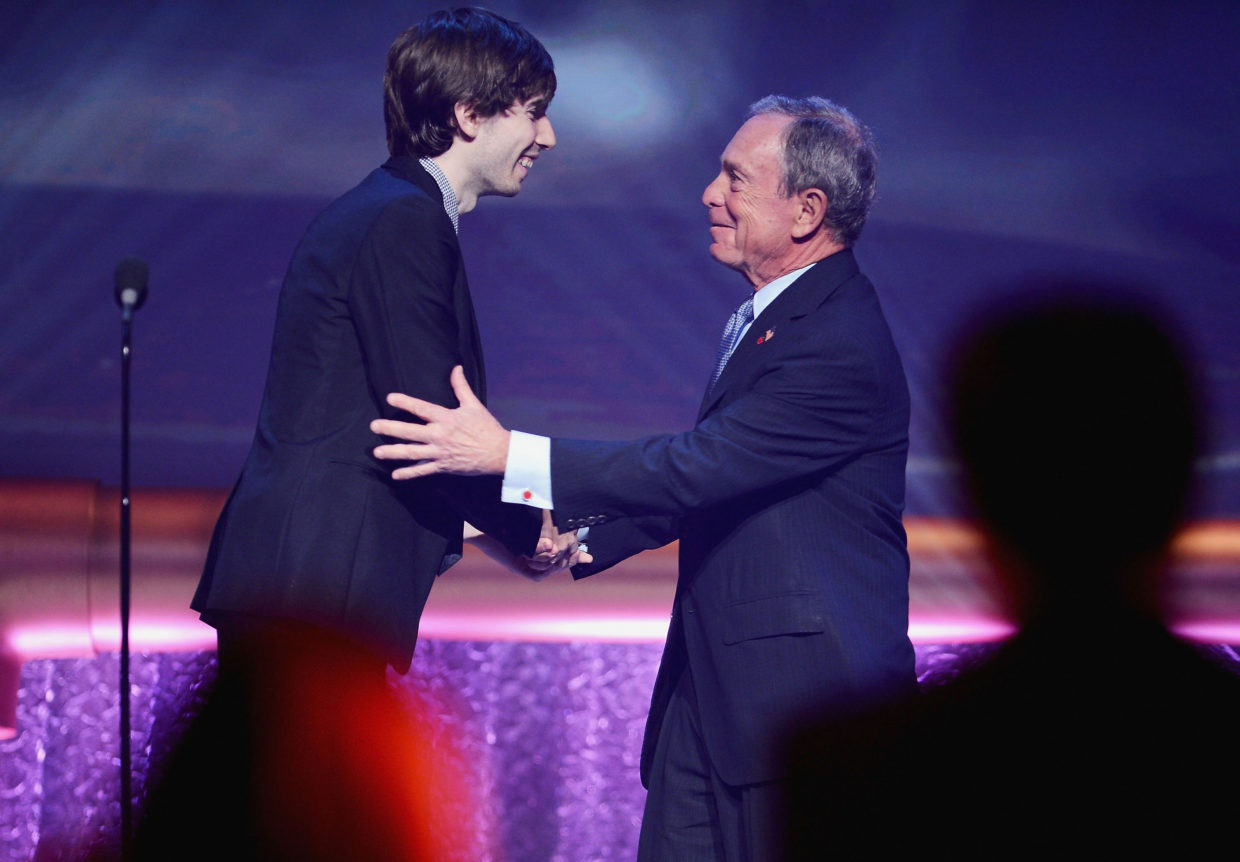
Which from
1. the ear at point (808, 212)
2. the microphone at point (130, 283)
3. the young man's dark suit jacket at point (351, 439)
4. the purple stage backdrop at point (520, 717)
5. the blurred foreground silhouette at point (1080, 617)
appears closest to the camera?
the young man's dark suit jacket at point (351, 439)

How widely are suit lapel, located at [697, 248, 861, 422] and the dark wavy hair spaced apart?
1.73 ft

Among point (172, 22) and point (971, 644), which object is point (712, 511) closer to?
point (971, 644)

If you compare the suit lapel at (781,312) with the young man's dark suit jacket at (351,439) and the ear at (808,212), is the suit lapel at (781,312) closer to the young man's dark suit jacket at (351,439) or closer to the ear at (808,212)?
the ear at (808,212)

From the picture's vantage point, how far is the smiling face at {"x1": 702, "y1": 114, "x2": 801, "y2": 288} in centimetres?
197

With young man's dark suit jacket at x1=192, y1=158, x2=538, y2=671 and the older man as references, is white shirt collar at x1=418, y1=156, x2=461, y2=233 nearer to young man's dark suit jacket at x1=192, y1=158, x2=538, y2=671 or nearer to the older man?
young man's dark suit jacket at x1=192, y1=158, x2=538, y2=671

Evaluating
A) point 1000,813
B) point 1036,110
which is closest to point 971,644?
point 1000,813

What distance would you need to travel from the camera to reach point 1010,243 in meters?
3.13

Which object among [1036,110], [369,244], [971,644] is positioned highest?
[1036,110]

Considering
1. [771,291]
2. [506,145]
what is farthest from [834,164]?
[506,145]

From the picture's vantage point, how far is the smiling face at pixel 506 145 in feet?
5.66

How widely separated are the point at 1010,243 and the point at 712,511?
174cm

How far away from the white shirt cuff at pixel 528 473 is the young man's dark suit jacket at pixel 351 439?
0.09m

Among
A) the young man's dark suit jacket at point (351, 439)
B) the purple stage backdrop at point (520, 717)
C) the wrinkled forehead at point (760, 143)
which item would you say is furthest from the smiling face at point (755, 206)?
the purple stage backdrop at point (520, 717)

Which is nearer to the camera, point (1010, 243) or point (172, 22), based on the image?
point (172, 22)
